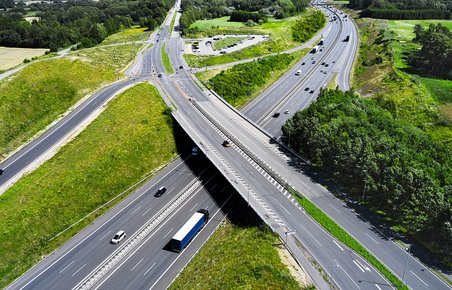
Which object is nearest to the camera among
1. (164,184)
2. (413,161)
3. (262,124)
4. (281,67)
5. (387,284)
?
(387,284)

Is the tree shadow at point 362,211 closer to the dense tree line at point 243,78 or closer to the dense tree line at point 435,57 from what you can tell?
the dense tree line at point 243,78

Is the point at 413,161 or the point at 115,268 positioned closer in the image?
the point at 115,268

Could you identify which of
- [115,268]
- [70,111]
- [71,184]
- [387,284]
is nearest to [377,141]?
[387,284]

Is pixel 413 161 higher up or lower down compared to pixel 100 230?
higher up

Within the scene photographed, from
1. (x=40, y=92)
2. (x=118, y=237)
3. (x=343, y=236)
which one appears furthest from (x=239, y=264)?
(x=40, y=92)

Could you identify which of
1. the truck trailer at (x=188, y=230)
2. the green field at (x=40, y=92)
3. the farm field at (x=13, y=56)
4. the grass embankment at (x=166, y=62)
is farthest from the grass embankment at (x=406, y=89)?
the farm field at (x=13, y=56)

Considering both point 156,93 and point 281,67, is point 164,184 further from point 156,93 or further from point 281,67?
point 281,67

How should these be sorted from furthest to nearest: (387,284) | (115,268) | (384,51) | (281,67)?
(384,51), (281,67), (115,268), (387,284)
